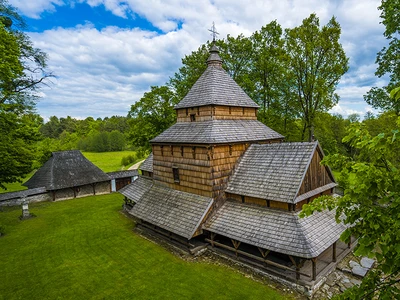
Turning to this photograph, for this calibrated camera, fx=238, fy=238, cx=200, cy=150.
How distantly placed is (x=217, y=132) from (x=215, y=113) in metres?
1.46

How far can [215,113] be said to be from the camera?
13367mm

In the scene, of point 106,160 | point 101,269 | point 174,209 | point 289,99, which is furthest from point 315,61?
point 106,160

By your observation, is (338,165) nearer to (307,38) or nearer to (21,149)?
(307,38)

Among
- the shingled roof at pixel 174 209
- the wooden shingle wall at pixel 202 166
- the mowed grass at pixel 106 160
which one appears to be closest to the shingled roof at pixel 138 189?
the shingled roof at pixel 174 209

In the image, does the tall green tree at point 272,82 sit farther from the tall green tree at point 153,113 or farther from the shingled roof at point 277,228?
the shingled roof at point 277,228

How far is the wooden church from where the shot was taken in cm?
991

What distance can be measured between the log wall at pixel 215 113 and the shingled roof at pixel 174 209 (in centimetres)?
444

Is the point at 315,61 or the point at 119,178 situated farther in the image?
the point at 119,178

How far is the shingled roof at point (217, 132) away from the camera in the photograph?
40.2ft

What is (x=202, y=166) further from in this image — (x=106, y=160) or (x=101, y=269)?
(x=106, y=160)

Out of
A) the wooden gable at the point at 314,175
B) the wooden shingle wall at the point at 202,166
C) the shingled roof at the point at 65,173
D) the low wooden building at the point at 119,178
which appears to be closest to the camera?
the wooden gable at the point at 314,175

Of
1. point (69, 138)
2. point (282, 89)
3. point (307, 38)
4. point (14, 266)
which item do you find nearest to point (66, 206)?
point (14, 266)

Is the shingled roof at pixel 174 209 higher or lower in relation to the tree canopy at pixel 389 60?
lower

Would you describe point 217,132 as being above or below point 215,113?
below
